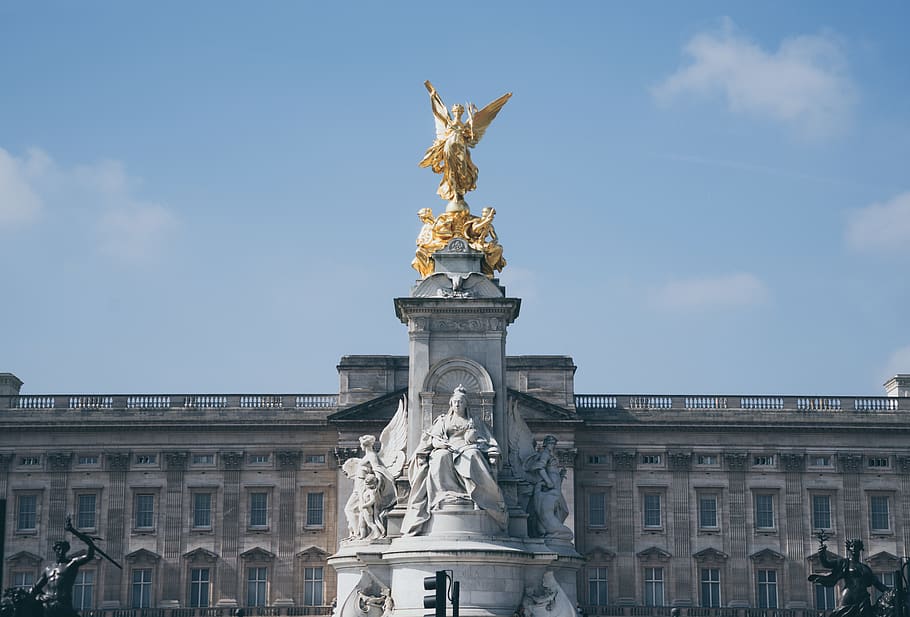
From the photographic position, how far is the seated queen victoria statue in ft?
138

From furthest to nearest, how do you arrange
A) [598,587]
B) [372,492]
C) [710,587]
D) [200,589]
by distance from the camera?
[710,587] → [598,587] → [200,589] → [372,492]

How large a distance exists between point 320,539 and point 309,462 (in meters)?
4.43

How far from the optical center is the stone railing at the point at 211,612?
93.6 meters

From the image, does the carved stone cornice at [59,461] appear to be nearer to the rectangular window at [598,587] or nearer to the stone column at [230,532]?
the stone column at [230,532]

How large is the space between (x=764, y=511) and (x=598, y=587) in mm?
10463

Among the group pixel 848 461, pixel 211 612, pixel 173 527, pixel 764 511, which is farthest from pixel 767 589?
pixel 173 527

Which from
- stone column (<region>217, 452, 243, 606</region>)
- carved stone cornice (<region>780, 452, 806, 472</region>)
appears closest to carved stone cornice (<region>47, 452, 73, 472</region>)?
stone column (<region>217, 452, 243, 606</region>)

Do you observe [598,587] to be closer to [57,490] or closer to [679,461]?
[679,461]

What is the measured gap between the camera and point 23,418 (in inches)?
3826

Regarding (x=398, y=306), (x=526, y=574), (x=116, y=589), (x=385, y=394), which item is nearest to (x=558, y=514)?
(x=526, y=574)

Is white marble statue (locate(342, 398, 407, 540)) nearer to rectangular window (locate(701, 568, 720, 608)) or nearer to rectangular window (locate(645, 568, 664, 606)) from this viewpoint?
rectangular window (locate(645, 568, 664, 606))

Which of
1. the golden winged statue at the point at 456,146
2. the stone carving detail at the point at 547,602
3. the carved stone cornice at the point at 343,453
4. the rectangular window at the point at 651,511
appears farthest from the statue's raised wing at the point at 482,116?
the rectangular window at the point at 651,511

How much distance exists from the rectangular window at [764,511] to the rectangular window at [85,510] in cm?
3740

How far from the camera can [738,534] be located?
316 ft
